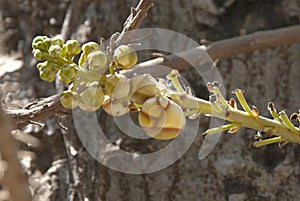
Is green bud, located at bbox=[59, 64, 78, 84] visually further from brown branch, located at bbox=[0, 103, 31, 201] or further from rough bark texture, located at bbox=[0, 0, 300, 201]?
rough bark texture, located at bbox=[0, 0, 300, 201]

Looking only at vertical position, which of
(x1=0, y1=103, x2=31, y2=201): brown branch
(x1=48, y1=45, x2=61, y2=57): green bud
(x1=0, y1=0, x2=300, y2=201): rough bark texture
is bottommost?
(x1=0, y1=0, x2=300, y2=201): rough bark texture

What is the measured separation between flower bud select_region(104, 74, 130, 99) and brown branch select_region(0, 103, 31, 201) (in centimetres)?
35

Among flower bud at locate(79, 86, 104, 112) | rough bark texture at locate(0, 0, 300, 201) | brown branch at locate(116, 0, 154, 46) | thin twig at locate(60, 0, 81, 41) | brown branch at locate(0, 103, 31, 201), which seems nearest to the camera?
brown branch at locate(0, 103, 31, 201)

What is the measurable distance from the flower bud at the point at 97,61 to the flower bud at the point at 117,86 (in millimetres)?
18

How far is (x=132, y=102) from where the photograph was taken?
0.70m

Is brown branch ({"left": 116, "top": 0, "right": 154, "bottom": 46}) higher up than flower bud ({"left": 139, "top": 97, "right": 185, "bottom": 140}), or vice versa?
brown branch ({"left": 116, "top": 0, "right": 154, "bottom": 46})

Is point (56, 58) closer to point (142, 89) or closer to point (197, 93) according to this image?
point (142, 89)

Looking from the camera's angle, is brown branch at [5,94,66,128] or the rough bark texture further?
the rough bark texture

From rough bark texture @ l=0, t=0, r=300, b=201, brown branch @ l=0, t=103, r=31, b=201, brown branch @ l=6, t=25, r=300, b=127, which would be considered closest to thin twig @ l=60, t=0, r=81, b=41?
rough bark texture @ l=0, t=0, r=300, b=201

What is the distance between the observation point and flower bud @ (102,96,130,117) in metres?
0.68

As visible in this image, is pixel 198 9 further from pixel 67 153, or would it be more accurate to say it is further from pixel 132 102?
pixel 132 102

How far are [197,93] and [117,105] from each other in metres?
0.65

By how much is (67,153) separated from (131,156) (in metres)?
0.17

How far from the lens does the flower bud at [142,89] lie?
2.27 ft
